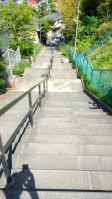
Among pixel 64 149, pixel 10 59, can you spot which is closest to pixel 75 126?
pixel 64 149

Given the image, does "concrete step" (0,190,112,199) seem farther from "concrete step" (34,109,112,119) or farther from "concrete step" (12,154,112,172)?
"concrete step" (34,109,112,119)

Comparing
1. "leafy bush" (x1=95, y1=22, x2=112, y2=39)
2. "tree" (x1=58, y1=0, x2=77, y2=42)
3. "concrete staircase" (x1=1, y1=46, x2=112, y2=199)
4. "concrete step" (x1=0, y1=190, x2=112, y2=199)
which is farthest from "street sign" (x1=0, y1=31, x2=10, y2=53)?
"tree" (x1=58, y1=0, x2=77, y2=42)

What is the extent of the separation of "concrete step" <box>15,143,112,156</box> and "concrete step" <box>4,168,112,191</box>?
0.57 m

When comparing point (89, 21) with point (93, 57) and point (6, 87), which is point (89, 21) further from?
point (6, 87)

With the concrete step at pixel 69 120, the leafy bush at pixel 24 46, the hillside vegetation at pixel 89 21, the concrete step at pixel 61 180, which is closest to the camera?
the concrete step at pixel 61 180

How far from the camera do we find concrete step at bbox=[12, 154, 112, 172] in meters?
2.79

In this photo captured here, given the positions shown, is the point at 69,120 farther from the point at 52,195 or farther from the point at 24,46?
the point at 24,46

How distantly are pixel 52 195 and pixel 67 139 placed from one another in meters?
1.56

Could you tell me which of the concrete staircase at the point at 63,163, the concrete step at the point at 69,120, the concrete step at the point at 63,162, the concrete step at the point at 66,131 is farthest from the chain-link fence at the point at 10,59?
the concrete step at the point at 63,162

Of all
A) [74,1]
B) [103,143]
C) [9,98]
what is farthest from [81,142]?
[74,1]

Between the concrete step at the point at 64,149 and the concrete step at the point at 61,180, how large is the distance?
572 millimetres

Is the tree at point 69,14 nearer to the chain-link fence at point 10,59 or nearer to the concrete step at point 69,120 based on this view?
the chain-link fence at point 10,59

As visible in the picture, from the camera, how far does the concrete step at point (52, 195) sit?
Result: 2211 millimetres

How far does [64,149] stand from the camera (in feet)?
10.9
